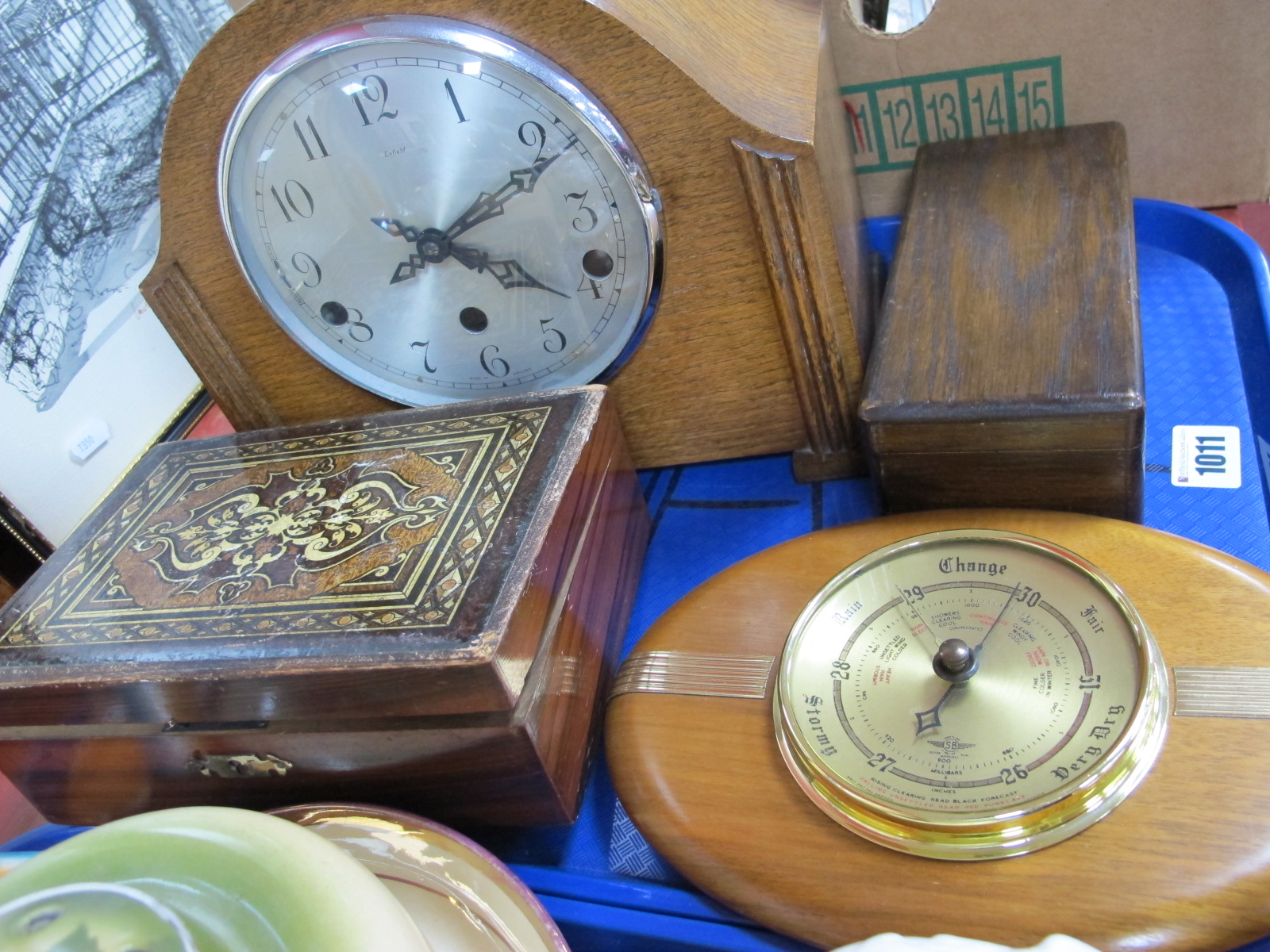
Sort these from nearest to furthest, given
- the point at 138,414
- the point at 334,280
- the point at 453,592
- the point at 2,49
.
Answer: the point at 453,592, the point at 334,280, the point at 2,49, the point at 138,414

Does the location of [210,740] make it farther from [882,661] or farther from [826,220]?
[826,220]

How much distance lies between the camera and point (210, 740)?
2.84ft

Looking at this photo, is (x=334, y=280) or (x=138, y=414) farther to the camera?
(x=138, y=414)

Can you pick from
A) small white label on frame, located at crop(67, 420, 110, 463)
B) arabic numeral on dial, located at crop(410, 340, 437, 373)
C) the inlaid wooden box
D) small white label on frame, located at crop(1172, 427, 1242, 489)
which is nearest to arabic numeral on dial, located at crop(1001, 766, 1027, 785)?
the inlaid wooden box

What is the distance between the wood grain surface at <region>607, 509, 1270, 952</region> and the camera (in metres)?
0.66

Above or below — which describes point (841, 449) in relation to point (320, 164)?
below

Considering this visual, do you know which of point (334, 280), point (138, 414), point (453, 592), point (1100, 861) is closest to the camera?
point (1100, 861)

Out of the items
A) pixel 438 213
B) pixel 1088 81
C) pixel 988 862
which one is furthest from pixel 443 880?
pixel 1088 81

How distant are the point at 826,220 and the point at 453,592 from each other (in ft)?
1.59

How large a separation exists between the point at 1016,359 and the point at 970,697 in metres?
0.32

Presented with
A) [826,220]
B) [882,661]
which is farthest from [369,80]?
[882,661]

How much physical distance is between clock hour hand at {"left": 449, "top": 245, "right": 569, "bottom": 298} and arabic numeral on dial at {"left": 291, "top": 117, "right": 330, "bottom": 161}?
0.15 m

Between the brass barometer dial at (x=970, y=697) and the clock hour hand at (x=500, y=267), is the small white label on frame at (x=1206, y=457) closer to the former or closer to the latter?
the brass barometer dial at (x=970, y=697)

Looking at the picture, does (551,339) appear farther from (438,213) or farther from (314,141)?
(314,141)
